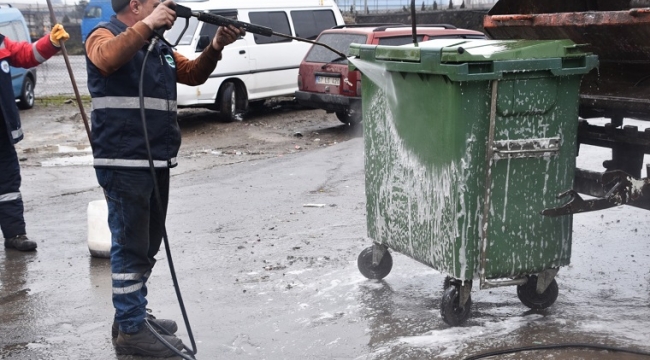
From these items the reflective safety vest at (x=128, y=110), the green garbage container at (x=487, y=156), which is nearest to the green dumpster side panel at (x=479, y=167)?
the green garbage container at (x=487, y=156)

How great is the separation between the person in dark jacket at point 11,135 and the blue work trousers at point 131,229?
8.00ft

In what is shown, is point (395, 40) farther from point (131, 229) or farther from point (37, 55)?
point (131, 229)

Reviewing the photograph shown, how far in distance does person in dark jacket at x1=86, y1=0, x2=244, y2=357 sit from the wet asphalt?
0.30 metres

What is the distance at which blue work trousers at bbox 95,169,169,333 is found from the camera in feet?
13.6

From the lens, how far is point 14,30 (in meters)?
14.7

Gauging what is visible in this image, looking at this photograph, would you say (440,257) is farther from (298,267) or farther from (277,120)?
(277,120)

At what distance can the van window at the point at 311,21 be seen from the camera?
1507 cm

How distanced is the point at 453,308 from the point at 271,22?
10.8 meters

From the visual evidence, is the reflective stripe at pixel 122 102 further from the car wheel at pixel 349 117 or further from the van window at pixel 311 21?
the van window at pixel 311 21

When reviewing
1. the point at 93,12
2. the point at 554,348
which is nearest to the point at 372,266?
the point at 554,348

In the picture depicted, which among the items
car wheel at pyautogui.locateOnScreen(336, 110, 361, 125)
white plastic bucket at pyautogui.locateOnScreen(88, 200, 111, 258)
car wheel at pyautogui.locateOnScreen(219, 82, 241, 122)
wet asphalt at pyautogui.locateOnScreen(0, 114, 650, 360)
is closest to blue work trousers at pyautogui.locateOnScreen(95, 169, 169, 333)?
wet asphalt at pyautogui.locateOnScreen(0, 114, 650, 360)

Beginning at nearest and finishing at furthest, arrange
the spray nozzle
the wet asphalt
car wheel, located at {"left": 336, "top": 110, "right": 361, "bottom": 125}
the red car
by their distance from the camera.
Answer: the spray nozzle
the wet asphalt
the red car
car wheel, located at {"left": 336, "top": 110, "right": 361, "bottom": 125}

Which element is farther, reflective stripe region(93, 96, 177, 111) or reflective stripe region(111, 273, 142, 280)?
reflective stripe region(111, 273, 142, 280)

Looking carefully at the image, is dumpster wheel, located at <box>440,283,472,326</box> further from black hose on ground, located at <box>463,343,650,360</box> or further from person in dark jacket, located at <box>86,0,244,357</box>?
→ person in dark jacket, located at <box>86,0,244,357</box>
